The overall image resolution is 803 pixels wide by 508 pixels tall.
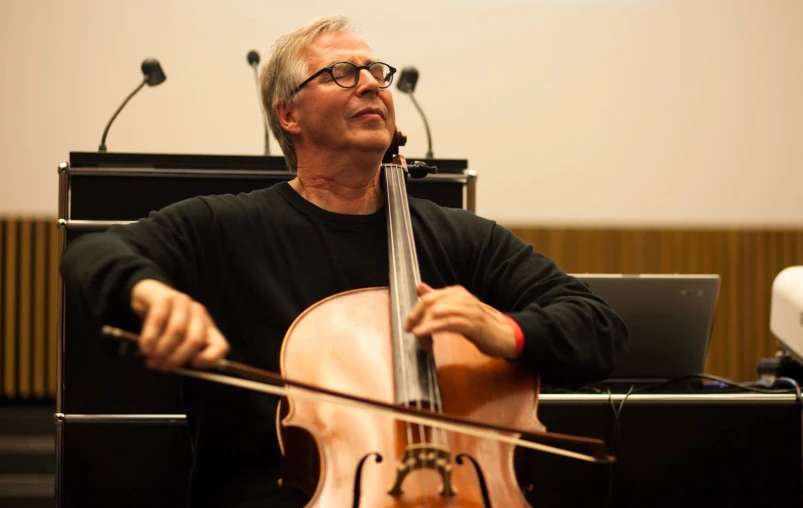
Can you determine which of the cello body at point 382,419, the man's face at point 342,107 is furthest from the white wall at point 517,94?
the cello body at point 382,419

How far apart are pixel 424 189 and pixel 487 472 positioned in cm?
113

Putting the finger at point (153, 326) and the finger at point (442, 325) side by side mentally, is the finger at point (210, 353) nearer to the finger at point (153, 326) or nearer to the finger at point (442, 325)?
the finger at point (153, 326)

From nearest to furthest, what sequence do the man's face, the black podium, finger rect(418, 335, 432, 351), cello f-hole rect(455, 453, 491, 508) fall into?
cello f-hole rect(455, 453, 491, 508)
finger rect(418, 335, 432, 351)
the man's face
the black podium

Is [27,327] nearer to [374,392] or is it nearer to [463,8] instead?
[463,8]

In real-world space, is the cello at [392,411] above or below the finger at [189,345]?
below

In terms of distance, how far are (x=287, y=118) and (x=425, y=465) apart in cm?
86

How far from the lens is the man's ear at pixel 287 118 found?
5.48 feet

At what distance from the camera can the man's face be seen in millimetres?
1564

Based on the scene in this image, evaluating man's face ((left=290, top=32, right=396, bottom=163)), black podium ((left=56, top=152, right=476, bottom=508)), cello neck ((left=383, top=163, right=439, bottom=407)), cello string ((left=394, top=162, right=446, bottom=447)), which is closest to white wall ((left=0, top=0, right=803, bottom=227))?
black podium ((left=56, top=152, right=476, bottom=508))

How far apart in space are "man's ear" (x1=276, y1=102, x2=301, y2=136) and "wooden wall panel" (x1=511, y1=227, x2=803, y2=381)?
2.77 m

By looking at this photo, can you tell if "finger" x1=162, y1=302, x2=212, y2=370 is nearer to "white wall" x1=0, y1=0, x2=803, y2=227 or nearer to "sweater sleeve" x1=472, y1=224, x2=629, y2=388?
"sweater sleeve" x1=472, y1=224, x2=629, y2=388

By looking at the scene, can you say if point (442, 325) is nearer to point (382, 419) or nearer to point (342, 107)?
point (382, 419)

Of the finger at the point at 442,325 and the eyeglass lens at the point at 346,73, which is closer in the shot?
the finger at the point at 442,325

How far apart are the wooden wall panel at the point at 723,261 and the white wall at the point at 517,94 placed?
81 millimetres
